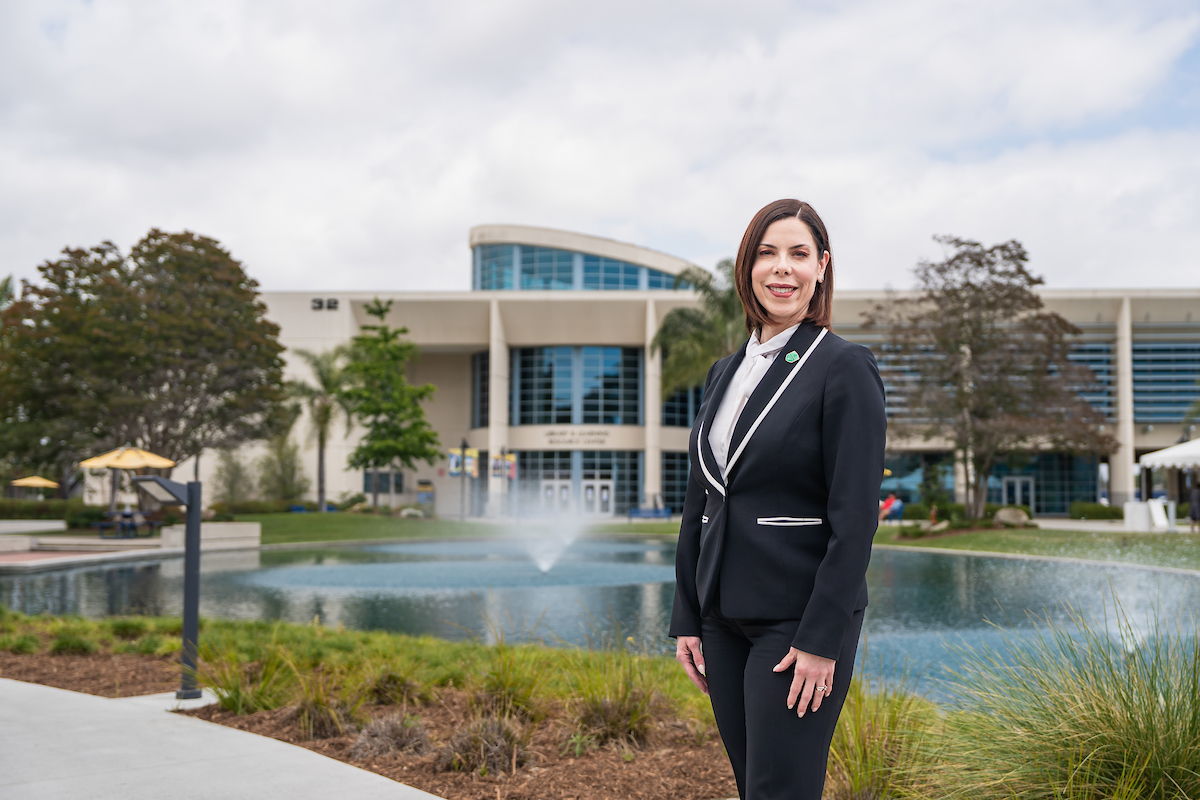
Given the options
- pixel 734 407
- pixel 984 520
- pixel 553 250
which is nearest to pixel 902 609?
pixel 734 407

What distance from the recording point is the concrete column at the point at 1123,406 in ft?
142

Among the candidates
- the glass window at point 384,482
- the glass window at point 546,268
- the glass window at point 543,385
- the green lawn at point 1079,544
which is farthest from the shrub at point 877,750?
the glass window at point 546,268

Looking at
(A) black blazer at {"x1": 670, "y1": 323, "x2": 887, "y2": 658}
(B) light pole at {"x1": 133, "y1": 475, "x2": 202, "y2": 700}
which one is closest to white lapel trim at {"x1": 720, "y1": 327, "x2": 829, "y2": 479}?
(A) black blazer at {"x1": 670, "y1": 323, "x2": 887, "y2": 658}

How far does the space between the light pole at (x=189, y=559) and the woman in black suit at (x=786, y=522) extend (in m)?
4.53

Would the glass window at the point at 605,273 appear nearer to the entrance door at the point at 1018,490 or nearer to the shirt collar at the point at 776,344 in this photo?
the entrance door at the point at 1018,490

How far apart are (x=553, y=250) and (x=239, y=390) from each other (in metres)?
30.0

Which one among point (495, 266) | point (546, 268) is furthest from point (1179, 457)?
point (495, 266)

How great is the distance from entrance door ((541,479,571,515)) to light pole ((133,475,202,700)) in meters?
39.7

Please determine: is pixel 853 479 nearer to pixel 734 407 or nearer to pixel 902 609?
pixel 734 407

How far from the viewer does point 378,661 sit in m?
5.63

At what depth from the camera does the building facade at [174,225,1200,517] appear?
146 feet

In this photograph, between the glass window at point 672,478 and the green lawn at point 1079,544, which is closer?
the green lawn at point 1079,544

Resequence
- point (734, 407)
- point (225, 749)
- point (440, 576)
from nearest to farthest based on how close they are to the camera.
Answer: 1. point (734, 407)
2. point (225, 749)
3. point (440, 576)

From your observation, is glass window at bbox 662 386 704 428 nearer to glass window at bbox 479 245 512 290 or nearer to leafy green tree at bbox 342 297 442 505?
leafy green tree at bbox 342 297 442 505
